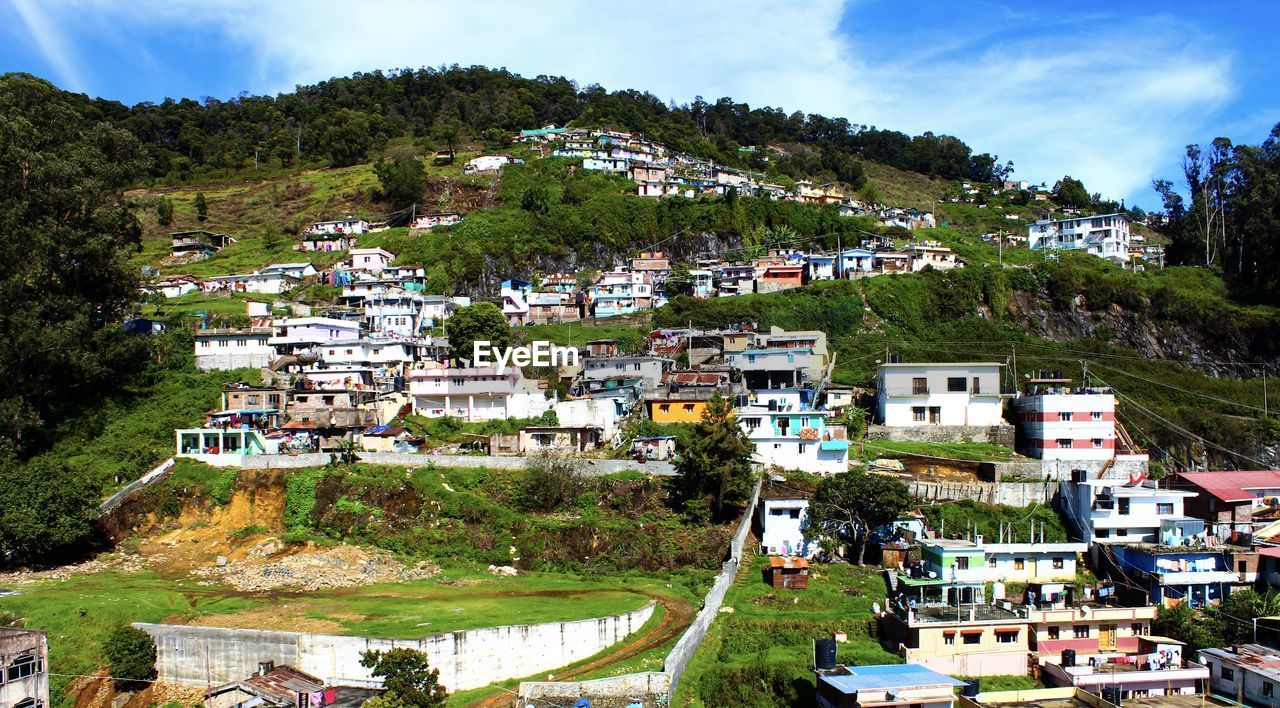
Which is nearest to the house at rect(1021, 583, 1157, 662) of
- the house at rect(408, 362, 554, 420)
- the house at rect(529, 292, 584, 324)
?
the house at rect(408, 362, 554, 420)

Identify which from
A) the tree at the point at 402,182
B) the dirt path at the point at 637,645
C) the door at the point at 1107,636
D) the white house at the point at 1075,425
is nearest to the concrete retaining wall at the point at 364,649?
the dirt path at the point at 637,645

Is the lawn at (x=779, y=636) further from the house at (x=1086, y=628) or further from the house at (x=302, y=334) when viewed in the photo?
the house at (x=302, y=334)

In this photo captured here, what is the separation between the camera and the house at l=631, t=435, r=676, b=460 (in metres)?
36.7

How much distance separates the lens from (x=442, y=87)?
122375 millimetres

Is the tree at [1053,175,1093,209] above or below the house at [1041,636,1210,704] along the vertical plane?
above

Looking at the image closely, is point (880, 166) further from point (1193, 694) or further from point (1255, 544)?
point (1193, 694)

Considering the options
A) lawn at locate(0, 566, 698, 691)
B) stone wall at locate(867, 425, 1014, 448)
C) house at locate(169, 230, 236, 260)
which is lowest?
lawn at locate(0, 566, 698, 691)

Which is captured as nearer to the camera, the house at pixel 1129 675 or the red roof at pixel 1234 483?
the house at pixel 1129 675

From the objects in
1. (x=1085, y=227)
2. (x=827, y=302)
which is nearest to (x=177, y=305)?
(x=827, y=302)

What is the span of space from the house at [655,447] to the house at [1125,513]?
1505cm

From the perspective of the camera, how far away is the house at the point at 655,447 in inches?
1443

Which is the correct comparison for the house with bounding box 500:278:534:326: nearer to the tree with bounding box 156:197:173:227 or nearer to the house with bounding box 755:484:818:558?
the tree with bounding box 156:197:173:227

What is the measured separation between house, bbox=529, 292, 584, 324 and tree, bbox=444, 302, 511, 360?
10548mm

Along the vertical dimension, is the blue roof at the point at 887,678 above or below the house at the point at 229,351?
below
